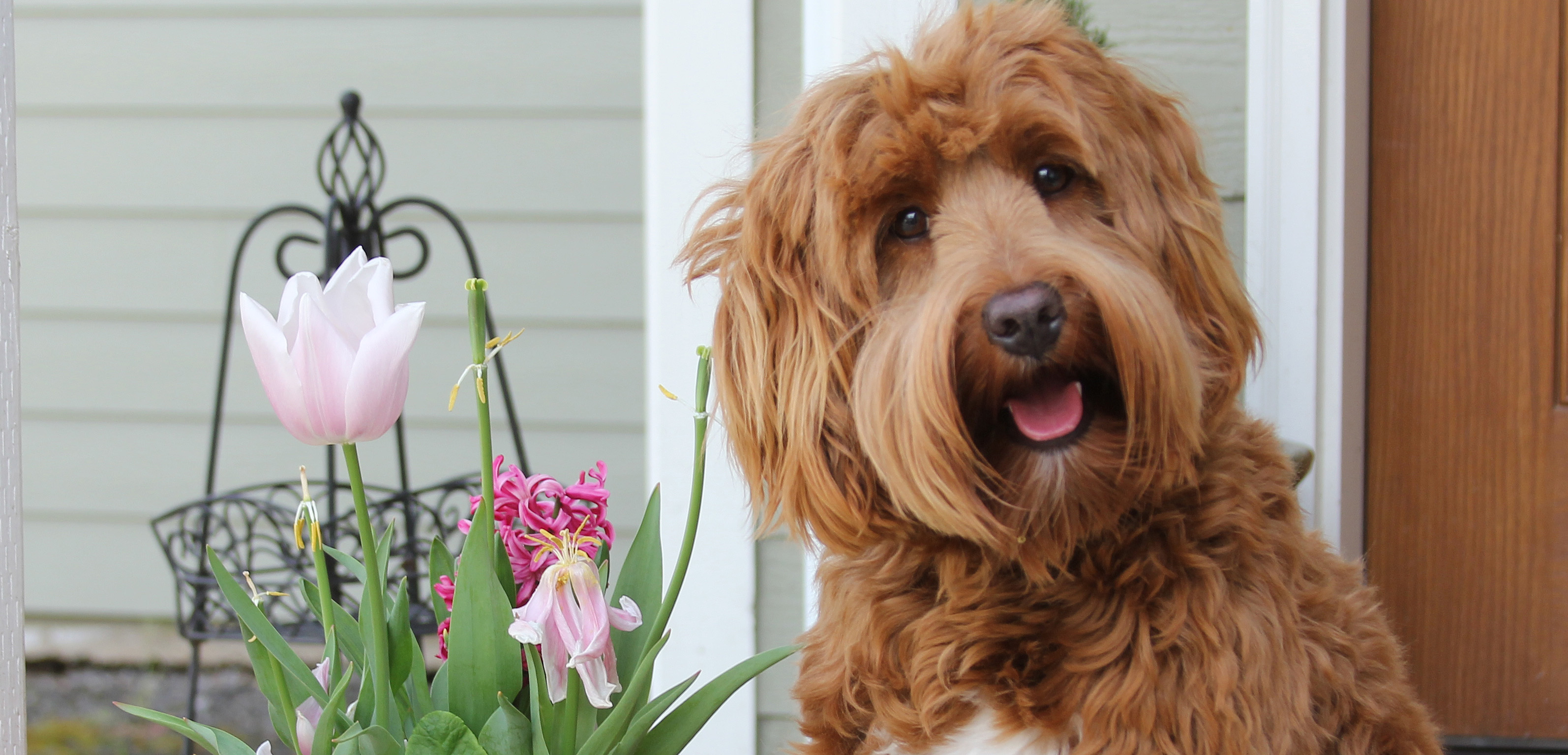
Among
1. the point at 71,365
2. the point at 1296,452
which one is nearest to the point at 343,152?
Answer: the point at 71,365

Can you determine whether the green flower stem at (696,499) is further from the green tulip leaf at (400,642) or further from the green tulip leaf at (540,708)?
the green tulip leaf at (400,642)

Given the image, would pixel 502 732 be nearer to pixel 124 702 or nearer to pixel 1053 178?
pixel 1053 178

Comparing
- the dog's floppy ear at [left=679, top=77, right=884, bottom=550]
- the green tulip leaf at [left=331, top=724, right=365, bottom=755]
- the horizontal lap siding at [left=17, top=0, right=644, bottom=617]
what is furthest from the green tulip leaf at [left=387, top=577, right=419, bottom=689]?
the horizontal lap siding at [left=17, top=0, right=644, bottom=617]

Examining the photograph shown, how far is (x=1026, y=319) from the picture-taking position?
100cm

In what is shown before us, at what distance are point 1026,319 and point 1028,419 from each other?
0.15m

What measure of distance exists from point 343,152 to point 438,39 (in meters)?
1.04

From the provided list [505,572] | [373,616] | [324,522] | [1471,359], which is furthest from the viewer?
[324,522]

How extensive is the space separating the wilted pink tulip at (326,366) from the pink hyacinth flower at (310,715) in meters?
0.28

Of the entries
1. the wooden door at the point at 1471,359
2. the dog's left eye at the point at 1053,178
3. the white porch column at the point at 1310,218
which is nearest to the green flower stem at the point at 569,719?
the dog's left eye at the point at 1053,178

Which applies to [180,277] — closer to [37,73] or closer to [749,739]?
[37,73]

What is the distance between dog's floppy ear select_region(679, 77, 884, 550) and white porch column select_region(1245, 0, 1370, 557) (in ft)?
3.27

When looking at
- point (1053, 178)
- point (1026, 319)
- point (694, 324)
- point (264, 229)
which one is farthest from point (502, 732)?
point (264, 229)

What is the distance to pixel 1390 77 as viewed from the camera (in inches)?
75.4

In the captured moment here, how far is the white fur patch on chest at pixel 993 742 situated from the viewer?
1.14 meters
